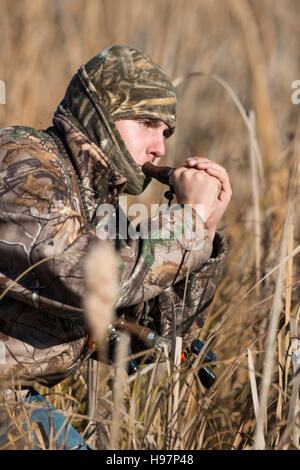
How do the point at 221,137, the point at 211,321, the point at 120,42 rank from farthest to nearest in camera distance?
1. the point at 221,137
2. the point at 120,42
3. the point at 211,321

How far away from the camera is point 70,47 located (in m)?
3.43

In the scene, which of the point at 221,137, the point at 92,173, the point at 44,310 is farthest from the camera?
the point at 221,137

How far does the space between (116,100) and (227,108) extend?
2843 mm

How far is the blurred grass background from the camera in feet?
6.09

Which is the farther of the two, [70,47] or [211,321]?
[70,47]

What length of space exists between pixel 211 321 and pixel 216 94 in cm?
239

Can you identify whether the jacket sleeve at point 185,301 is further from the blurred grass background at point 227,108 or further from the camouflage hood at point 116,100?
the camouflage hood at point 116,100

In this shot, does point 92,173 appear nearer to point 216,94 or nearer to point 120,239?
point 120,239

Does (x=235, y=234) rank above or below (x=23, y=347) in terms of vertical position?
above

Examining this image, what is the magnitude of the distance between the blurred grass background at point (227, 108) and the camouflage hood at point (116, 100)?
1.34ft

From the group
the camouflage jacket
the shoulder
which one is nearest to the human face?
the camouflage jacket

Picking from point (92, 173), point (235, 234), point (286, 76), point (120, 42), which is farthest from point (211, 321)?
point (286, 76)

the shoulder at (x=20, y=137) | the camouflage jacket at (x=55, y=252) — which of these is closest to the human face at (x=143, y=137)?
the camouflage jacket at (x=55, y=252)

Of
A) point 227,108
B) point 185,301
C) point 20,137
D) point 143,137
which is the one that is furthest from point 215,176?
point 227,108
